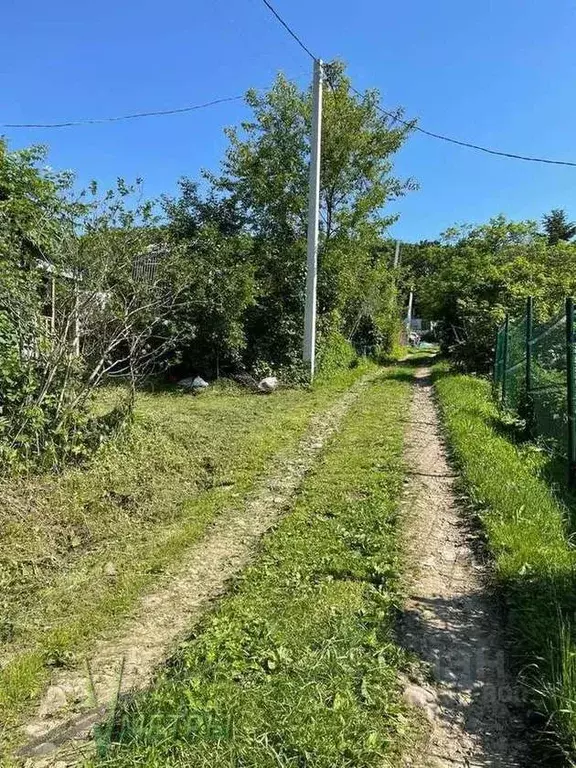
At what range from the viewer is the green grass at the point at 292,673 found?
6.40 ft

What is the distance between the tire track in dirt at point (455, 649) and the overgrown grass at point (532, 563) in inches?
4.8

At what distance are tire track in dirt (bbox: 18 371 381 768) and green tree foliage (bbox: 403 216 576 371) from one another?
10368 mm

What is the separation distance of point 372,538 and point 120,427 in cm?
299

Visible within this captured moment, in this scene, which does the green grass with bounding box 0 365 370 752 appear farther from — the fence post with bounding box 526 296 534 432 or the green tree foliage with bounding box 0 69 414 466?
Answer: the fence post with bounding box 526 296 534 432

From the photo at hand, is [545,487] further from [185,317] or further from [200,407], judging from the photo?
[185,317]

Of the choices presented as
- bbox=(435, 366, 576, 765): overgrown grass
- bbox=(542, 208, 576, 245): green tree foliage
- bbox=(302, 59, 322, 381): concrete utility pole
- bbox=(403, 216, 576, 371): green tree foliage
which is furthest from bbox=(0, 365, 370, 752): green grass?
bbox=(542, 208, 576, 245): green tree foliage

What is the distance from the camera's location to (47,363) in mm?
5012

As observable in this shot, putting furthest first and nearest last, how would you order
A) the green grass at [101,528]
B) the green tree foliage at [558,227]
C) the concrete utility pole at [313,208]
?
1. the green tree foliage at [558,227]
2. the concrete utility pole at [313,208]
3. the green grass at [101,528]

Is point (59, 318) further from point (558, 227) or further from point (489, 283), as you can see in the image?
point (558, 227)

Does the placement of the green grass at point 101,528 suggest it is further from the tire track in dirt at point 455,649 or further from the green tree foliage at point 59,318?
the tire track in dirt at point 455,649

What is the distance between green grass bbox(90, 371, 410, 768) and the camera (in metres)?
1.95

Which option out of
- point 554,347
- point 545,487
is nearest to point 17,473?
point 545,487

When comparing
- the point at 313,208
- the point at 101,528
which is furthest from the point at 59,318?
the point at 313,208

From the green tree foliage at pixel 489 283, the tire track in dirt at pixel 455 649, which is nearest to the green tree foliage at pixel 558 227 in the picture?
the green tree foliage at pixel 489 283
